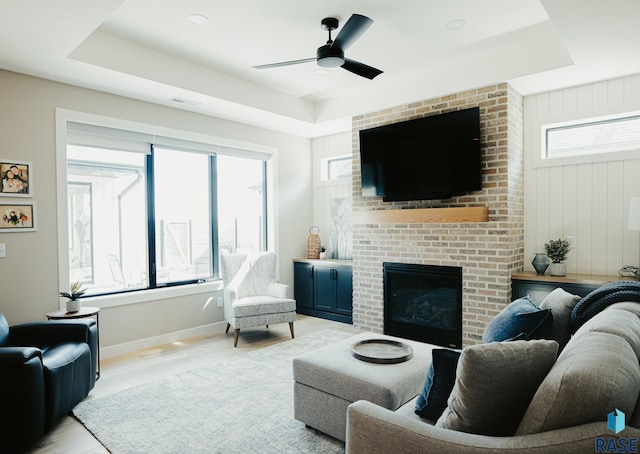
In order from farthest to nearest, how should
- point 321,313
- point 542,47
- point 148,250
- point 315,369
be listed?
point 321,313, point 148,250, point 542,47, point 315,369

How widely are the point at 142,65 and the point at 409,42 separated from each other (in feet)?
7.90

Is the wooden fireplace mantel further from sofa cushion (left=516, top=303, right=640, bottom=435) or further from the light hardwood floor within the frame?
sofa cushion (left=516, top=303, right=640, bottom=435)

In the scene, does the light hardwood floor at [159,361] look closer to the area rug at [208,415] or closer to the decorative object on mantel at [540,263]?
the area rug at [208,415]

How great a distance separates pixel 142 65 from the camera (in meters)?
3.53

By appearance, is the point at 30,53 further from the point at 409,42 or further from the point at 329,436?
the point at 329,436

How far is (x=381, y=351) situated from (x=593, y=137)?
10.0 ft

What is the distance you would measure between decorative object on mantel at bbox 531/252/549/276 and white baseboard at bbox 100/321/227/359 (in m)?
3.53

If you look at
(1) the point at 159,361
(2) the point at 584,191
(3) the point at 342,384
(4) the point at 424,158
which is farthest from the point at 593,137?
(1) the point at 159,361

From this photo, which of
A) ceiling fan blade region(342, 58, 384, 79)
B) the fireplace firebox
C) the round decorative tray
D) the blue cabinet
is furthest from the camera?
the blue cabinet

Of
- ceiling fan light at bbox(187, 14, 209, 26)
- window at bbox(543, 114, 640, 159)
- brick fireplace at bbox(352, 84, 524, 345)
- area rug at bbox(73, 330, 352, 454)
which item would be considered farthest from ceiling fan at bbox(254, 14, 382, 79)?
area rug at bbox(73, 330, 352, 454)

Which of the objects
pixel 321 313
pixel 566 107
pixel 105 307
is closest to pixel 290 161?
pixel 321 313

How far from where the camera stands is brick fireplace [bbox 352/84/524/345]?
383 cm

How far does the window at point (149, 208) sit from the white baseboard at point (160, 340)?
0.56 m

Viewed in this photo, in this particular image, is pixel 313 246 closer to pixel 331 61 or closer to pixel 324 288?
pixel 324 288
